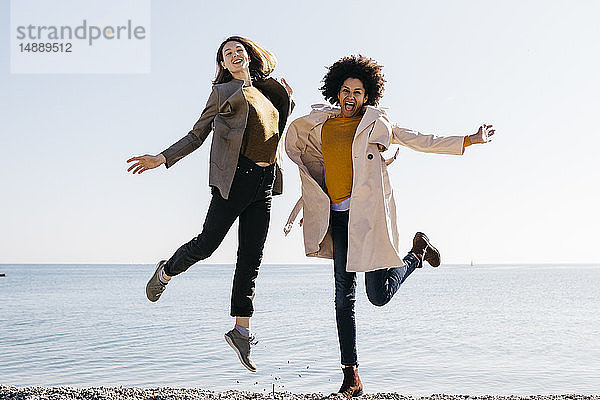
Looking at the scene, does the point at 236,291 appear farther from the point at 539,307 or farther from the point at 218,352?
the point at 539,307

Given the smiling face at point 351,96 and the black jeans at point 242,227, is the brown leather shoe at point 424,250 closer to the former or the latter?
the smiling face at point 351,96

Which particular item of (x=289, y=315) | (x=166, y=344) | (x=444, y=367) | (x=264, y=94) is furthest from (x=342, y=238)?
(x=289, y=315)

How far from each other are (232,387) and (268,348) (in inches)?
151

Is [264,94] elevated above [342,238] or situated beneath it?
elevated above

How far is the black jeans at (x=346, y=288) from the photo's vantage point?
16.7 feet

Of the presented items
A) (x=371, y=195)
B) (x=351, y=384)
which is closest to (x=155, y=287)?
(x=351, y=384)

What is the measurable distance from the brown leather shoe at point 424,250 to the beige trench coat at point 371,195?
1.54ft

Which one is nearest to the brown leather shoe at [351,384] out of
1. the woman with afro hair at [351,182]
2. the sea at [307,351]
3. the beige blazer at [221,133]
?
the woman with afro hair at [351,182]

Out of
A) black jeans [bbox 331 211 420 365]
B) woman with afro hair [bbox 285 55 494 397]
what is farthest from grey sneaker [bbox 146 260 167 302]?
black jeans [bbox 331 211 420 365]

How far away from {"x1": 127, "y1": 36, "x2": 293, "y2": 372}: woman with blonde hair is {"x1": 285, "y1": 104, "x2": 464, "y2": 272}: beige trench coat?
36cm

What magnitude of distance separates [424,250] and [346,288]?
876mm

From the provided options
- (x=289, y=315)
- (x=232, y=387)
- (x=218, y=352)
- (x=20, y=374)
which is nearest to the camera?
(x=232, y=387)

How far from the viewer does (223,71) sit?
505 cm

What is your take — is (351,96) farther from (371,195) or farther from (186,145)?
(186,145)
